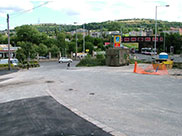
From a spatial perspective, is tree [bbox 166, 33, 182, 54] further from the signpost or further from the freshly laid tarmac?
the freshly laid tarmac

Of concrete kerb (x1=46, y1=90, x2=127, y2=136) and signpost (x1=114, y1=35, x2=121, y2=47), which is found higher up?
signpost (x1=114, y1=35, x2=121, y2=47)

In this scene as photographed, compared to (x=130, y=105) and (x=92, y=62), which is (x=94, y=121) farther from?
(x=92, y=62)

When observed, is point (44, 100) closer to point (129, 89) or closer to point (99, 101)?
point (99, 101)

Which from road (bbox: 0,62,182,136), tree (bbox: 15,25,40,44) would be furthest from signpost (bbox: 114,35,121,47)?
tree (bbox: 15,25,40,44)

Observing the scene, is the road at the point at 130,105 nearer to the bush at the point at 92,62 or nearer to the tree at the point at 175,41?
the bush at the point at 92,62

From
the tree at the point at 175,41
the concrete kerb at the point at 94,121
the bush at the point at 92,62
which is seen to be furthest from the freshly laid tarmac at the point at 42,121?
the tree at the point at 175,41

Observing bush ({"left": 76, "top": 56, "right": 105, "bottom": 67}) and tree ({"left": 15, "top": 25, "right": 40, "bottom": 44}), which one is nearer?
bush ({"left": 76, "top": 56, "right": 105, "bottom": 67})

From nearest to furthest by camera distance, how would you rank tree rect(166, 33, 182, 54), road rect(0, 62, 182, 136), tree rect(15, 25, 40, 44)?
road rect(0, 62, 182, 136), tree rect(166, 33, 182, 54), tree rect(15, 25, 40, 44)

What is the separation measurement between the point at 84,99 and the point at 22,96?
12.5 feet

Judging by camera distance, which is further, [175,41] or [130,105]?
[175,41]

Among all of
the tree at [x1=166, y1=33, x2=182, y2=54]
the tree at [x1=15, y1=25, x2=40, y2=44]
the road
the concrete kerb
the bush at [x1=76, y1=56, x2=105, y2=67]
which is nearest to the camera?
the concrete kerb

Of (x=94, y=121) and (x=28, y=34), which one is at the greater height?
(x=28, y=34)

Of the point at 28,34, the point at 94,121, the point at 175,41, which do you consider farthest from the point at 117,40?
the point at 28,34

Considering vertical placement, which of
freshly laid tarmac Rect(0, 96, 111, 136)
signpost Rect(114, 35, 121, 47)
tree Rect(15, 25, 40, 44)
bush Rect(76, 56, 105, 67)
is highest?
tree Rect(15, 25, 40, 44)
